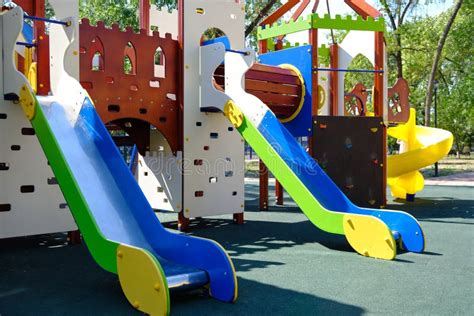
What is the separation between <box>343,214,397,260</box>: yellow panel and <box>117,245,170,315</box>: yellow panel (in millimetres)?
2967

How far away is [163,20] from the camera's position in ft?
31.5

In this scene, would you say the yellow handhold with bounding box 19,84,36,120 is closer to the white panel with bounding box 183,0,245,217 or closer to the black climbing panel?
the white panel with bounding box 183,0,245,217

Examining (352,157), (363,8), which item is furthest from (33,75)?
(363,8)

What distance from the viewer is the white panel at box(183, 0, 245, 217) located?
8086 mm

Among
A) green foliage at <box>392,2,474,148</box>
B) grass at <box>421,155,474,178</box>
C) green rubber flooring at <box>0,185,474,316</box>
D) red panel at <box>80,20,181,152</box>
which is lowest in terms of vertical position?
green rubber flooring at <box>0,185,474,316</box>

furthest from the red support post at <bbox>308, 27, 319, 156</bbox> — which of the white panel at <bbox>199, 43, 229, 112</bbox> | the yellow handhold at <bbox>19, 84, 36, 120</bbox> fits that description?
the yellow handhold at <bbox>19, 84, 36, 120</bbox>

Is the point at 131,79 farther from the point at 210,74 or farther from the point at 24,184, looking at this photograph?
the point at 24,184

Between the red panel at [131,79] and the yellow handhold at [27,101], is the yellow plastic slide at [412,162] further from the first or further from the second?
the yellow handhold at [27,101]

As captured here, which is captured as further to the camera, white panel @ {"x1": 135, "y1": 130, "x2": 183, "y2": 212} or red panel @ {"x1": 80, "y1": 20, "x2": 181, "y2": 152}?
white panel @ {"x1": 135, "y1": 130, "x2": 183, "y2": 212}

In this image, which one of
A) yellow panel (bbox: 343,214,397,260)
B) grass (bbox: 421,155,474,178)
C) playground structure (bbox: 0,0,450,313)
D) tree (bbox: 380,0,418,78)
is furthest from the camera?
tree (bbox: 380,0,418,78)

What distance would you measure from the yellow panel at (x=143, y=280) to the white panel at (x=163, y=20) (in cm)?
615

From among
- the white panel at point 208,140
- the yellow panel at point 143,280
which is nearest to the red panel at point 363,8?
A: the white panel at point 208,140

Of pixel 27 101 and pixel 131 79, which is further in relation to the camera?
pixel 131 79

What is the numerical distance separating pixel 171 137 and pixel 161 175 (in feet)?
2.58
